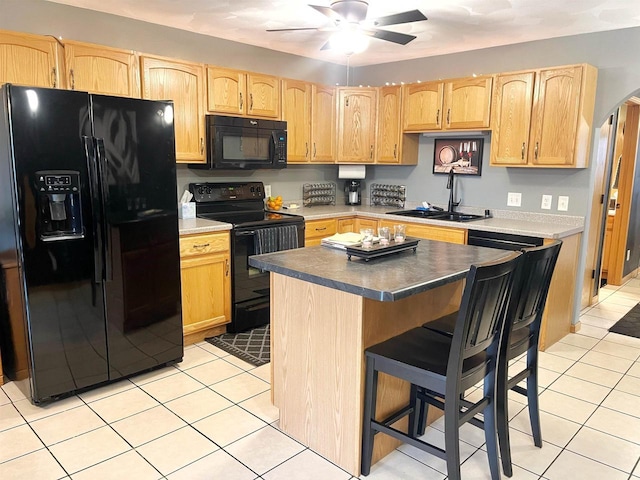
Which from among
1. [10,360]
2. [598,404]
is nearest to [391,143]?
[598,404]

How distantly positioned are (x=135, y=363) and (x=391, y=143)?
3129mm

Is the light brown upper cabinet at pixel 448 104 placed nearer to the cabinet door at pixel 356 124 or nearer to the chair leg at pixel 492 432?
the cabinet door at pixel 356 124

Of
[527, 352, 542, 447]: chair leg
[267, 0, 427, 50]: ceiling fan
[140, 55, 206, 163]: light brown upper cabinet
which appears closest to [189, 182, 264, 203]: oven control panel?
[140, 55, 206, 163]: light brown upper cabinet

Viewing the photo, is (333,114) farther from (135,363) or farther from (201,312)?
(135,363)

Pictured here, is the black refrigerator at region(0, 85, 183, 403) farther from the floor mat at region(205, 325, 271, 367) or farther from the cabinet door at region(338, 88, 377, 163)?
the cabinet door at region(338, 88, 377, 163)

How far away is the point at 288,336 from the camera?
234 cm

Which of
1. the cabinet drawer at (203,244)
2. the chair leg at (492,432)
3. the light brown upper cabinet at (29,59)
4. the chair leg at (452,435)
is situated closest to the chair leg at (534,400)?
the chair leg at (492,432)

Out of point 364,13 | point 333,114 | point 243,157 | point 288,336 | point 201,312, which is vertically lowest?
point 201,312

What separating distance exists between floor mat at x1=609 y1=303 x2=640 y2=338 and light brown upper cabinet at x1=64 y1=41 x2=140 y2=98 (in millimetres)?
4307

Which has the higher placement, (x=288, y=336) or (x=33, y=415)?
(x=288, y=336)

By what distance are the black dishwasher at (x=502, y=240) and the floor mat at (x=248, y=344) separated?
183 cm

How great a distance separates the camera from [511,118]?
12.7ft

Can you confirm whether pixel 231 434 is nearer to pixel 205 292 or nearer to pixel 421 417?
pixel 421 417

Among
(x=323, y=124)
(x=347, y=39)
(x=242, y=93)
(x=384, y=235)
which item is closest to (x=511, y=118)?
(x=347, y=39)
